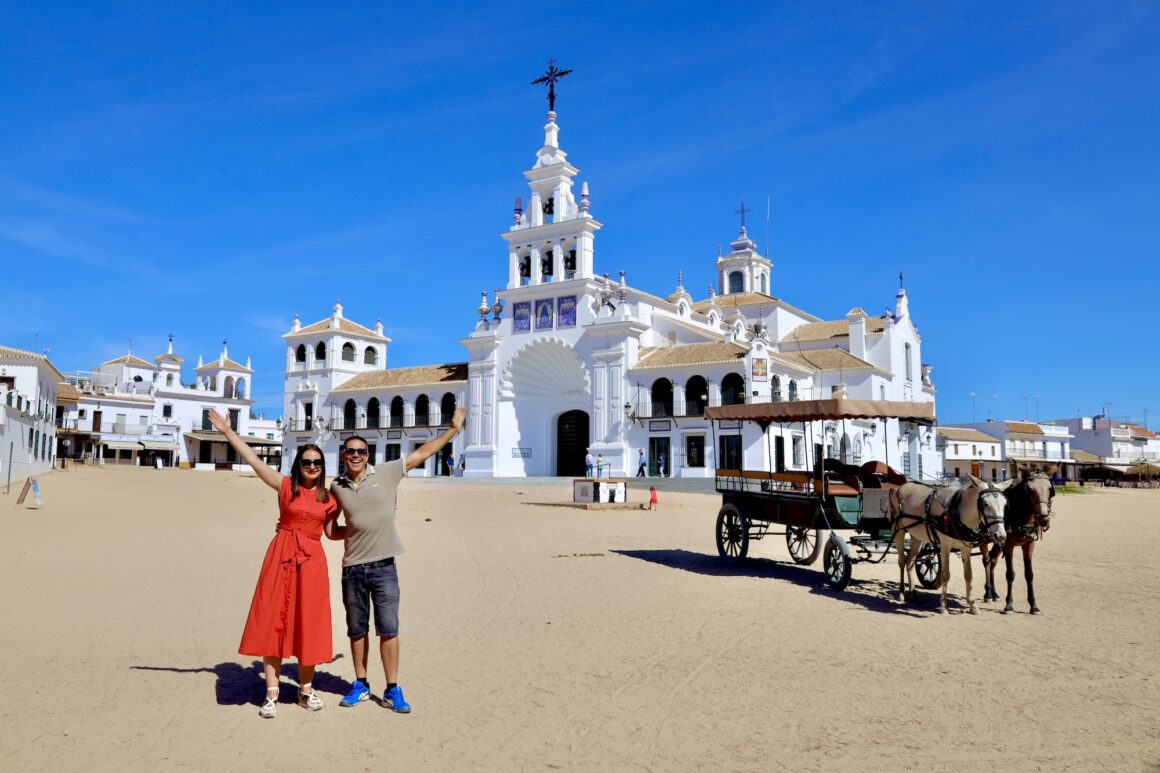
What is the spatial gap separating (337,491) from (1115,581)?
1052 centimetres

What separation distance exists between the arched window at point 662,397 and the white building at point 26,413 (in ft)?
83.1

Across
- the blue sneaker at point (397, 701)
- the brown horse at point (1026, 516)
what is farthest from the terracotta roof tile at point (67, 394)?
the brown horse at point (1026, 516)

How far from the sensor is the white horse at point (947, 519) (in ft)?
28.4

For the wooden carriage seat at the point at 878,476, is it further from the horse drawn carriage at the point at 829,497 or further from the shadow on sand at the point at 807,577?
the shadow on sand at the point at 807,577

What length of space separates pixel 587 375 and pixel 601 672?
36.1 meters

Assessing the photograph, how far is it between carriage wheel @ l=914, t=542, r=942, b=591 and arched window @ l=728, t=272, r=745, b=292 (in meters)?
50.3

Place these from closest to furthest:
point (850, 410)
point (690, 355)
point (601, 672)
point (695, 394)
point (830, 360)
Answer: point (601, 672), point (850, 410), point (695, 394), point (690, 355), point (830, 360)

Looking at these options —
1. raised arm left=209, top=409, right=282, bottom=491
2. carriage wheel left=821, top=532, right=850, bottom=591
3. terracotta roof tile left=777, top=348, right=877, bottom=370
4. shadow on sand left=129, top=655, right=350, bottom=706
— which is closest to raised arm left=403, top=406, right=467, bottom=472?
raised arm left=209, top=409, right=282, bottom=491

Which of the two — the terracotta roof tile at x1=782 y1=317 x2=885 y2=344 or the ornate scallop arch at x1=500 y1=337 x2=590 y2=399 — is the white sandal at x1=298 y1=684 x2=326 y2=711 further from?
the terracotta roof tile at x1=782 y1=317 x2=885 y2=344

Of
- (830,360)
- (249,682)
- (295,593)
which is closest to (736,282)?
(830,360)

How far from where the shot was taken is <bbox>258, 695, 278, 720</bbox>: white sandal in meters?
5.36

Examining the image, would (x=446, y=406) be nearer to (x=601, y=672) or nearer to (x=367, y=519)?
(x=601, y=672)

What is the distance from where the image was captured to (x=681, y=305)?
48.2m

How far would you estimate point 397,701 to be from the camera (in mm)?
5523
